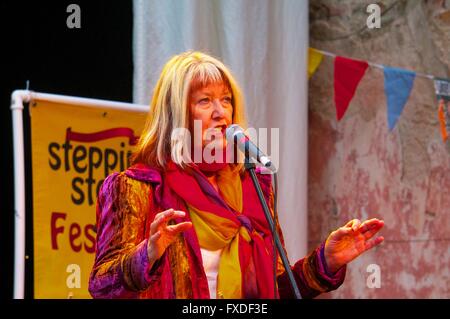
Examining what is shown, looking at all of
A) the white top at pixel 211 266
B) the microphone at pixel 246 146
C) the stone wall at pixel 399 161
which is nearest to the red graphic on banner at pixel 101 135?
the white top at pixel 211 266

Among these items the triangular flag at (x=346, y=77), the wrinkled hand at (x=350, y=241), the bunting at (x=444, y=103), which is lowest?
the wrinkled hand at (x=350, y=241)

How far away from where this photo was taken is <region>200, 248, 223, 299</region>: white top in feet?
8.95

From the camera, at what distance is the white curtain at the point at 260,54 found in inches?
160

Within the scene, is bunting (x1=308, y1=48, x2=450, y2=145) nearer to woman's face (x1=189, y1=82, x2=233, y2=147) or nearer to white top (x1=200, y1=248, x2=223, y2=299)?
woman's face (x1=189, y1=82, x2=233, y2=147)

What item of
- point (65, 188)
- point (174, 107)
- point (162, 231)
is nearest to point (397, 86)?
point (65, 188)

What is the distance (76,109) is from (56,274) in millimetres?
677

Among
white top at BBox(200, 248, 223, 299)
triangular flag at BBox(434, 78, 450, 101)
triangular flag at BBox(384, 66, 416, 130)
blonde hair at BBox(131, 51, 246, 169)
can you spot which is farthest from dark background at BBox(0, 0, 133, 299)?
triangular flag at BBox(434, 78, 450, 101)

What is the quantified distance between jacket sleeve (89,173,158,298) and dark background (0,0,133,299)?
1056mm

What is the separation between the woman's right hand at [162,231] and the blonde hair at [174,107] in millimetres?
416

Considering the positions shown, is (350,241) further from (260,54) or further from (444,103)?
(444,103)

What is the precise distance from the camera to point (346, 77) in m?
4.77

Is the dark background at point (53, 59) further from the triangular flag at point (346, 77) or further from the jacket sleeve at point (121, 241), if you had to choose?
the triangular flag at point (346, 77)
